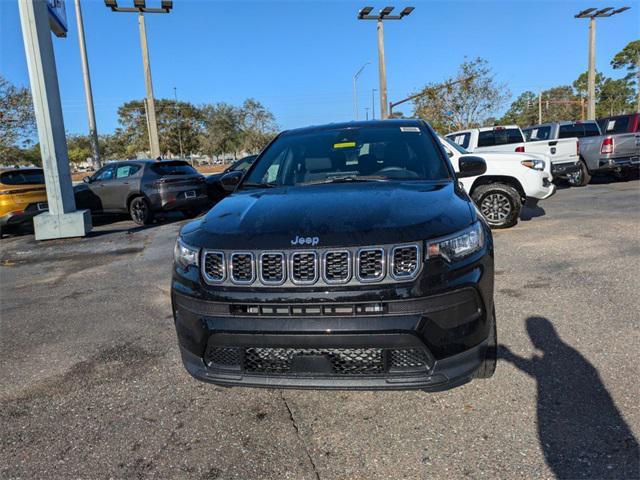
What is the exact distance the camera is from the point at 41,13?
9.27m

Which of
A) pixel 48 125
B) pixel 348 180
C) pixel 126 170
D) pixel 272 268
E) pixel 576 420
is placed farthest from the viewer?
pixel 126 170

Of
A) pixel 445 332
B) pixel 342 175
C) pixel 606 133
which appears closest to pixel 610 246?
pixel 342 175

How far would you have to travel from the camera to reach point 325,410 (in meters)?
2.76

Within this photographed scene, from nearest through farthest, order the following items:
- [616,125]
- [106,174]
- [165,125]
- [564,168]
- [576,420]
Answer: [576,420]
[106,174]
[564,168]
[616,125]
[165,125]

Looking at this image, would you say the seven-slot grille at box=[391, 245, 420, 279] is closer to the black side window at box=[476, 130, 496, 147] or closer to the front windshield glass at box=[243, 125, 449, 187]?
the front windshield glass at box=[243, 125, 449, 187]

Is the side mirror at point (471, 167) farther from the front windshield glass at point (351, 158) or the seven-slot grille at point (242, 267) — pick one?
the seven-slot grille at point (242, 267)

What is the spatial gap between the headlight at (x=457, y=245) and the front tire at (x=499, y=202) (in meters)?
5.86

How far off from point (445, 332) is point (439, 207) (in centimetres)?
69

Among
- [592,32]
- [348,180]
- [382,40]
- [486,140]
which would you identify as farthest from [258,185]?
A: [592,32]

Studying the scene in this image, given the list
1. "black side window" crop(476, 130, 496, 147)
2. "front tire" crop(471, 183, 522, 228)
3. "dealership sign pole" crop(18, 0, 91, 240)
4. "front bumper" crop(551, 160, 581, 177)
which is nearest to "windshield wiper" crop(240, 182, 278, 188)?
"front tire" crop(471, 183, 522, 228)

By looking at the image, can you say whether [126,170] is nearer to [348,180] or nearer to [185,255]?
[348,180]

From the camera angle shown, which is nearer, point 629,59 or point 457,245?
point 457,245

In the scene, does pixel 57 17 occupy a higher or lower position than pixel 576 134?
higher

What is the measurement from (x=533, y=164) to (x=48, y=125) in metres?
9.14
